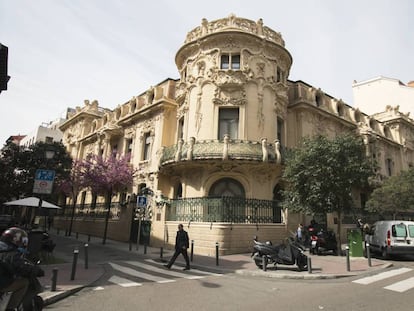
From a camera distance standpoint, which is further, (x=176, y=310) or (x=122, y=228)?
(x=122, y=228)

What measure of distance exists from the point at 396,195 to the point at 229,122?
12.2m

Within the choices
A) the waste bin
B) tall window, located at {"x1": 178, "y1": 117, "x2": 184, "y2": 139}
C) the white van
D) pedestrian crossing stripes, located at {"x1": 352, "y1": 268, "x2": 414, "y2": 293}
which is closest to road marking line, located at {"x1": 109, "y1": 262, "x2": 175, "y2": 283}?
pedestrian crossing stripes, located at {"x1": 352, "y1": 268, "x2": 414, "y2": 293}

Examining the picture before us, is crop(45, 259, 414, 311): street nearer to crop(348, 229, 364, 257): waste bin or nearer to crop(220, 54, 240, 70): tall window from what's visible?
crop(348, 229, 364, 257): waste bin

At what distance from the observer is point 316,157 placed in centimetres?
1445

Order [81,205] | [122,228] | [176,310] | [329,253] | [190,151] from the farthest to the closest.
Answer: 1. [81,205]
2. [122,228]
3. [190,151]
4. [329,253]
5. [176,310]

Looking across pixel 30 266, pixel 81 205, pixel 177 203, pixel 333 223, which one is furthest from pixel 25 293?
pixel 81 205

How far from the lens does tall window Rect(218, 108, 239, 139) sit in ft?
60.5

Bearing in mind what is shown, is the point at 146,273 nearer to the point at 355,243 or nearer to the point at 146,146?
the point at 355,243

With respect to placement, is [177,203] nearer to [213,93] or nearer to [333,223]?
[213,93]

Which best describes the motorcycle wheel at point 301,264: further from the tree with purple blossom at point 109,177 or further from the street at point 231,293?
the tree with purple blossom at point 109,177

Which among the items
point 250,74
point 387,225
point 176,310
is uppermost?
point 250,74

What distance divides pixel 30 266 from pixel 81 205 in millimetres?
27241

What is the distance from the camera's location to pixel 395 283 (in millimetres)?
8180

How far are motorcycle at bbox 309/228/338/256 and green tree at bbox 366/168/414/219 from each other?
25.1ft
